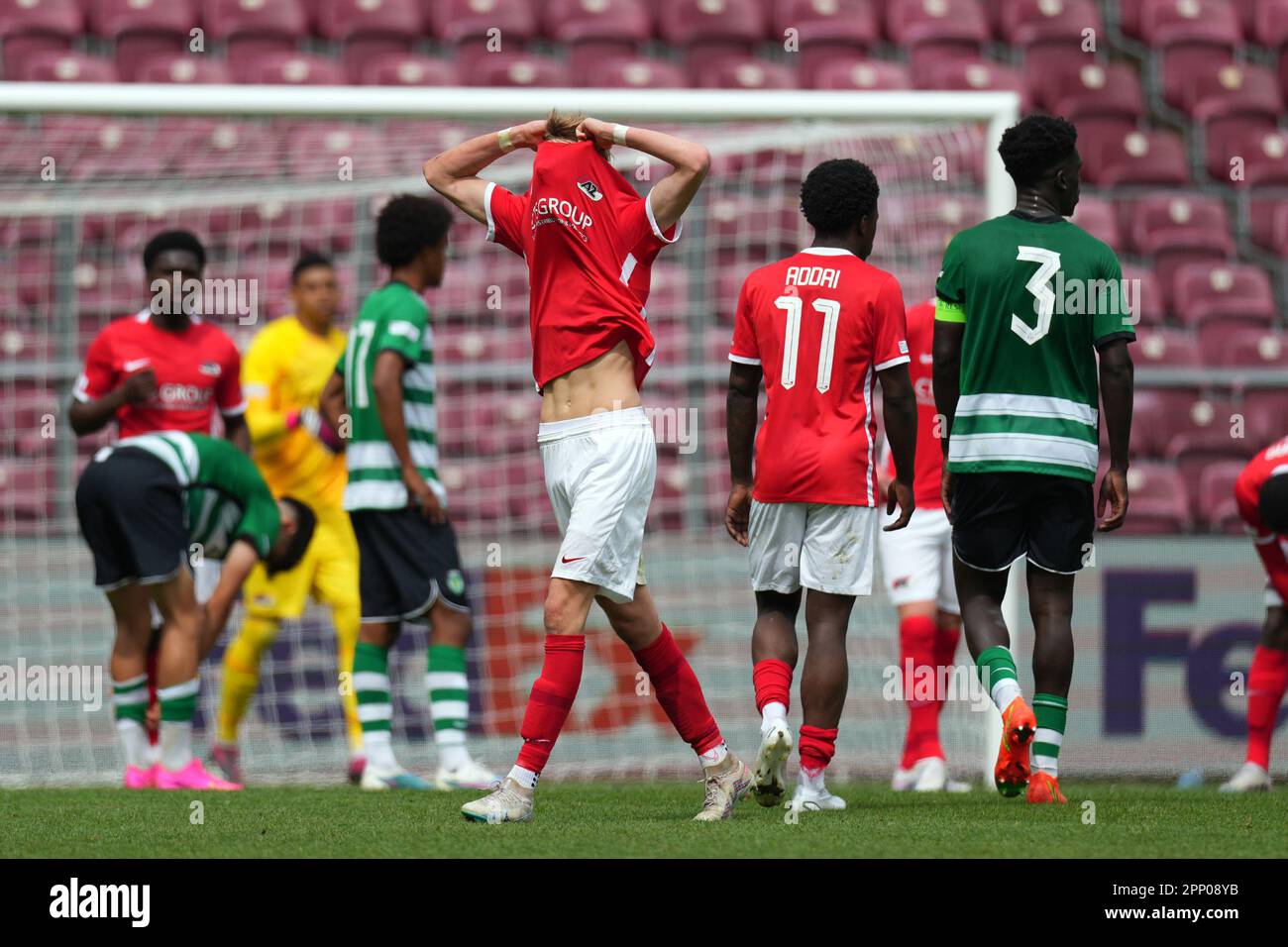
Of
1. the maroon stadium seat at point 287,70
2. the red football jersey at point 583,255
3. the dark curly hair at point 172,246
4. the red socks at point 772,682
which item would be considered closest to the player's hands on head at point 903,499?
the red socks at point 772,682

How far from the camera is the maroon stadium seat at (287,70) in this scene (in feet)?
37.1

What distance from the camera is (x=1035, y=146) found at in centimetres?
532

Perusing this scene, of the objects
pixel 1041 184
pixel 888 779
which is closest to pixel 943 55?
pixel 888 779

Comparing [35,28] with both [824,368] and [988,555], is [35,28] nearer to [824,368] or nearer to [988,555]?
[824,368]

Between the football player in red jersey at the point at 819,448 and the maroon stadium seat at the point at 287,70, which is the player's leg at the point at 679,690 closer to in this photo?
the football player in red jersey at the point at 819,448

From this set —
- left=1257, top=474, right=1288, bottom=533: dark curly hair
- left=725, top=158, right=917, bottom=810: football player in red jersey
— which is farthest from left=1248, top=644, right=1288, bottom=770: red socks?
left=725, top=158, right=917, bottom=810: football player in red jersey

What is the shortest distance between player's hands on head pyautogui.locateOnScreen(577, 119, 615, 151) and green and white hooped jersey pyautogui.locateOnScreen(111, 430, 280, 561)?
7.85ft

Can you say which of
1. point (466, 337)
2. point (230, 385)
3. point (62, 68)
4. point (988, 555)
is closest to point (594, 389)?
point (988, 555)

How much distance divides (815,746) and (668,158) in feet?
5.58

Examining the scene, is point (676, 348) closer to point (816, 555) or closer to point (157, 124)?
point (157, 124)

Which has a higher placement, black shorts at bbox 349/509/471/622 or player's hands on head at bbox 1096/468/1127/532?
player's hands on head at bbox 1096/468/1127/532

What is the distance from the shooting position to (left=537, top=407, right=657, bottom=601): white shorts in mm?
4676

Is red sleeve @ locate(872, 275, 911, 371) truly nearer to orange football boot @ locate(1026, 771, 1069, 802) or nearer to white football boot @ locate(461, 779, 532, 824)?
orange football boot @ locate(1026, 771, 1069, 802)

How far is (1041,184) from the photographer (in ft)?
17.7
